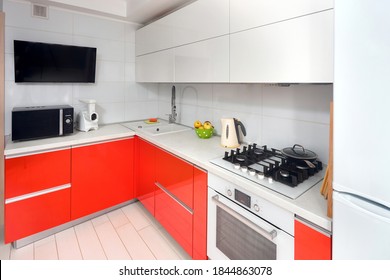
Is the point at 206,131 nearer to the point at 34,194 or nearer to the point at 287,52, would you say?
the point at 287,52

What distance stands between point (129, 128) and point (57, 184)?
2.89ft

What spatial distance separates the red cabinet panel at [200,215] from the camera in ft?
4.79

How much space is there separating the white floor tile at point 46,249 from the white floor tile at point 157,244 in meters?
0.70

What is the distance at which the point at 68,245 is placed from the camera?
74.0 inches

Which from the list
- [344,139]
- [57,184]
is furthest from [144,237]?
[344,139]

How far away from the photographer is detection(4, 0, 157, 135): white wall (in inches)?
79.0

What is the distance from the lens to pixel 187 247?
5.53 ft

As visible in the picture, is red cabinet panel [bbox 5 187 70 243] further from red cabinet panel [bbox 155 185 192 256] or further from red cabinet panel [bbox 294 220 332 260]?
red cabinet panel [bbox 294 220 332 260]

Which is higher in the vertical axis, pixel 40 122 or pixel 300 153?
pixel 40 122

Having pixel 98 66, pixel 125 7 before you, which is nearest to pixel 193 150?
pixel 98 66

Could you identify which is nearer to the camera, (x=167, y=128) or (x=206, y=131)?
(x=206, y=131)

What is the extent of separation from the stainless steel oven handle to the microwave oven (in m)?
1.55

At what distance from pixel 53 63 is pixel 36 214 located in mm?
1395
